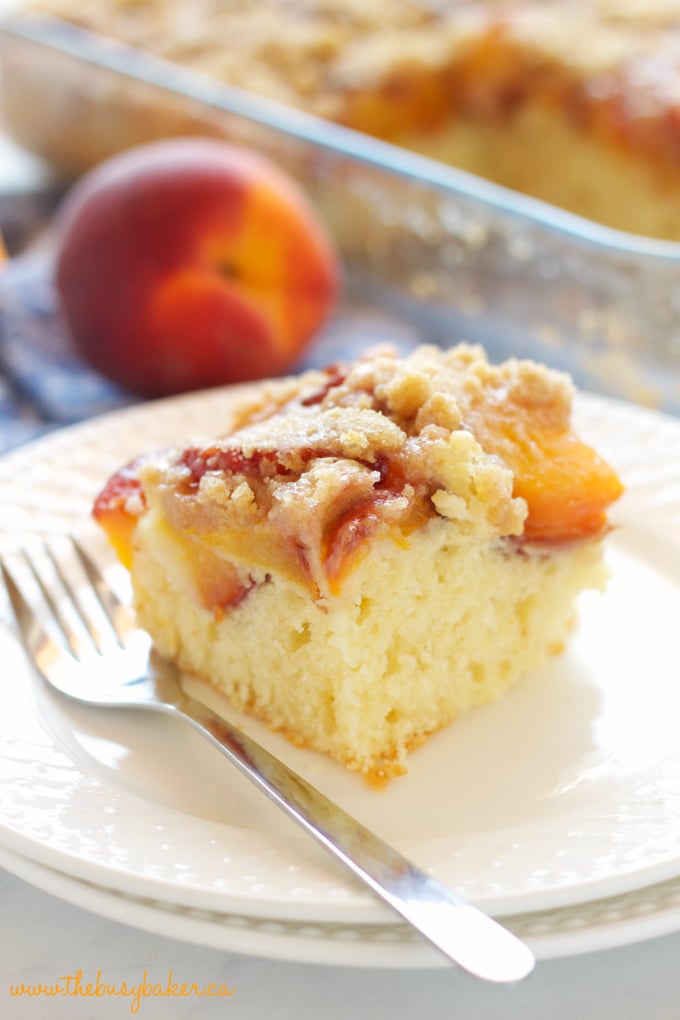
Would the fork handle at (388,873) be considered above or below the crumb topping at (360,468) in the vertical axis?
below

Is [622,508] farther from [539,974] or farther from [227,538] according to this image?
[539,974]

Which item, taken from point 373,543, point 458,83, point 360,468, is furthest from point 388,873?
point 458,83

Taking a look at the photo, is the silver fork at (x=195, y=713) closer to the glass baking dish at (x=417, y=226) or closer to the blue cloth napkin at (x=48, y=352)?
the blue cloth napkin at (x=48, y=352)

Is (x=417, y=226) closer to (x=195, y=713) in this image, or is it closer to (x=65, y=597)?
(x=65, y=597)

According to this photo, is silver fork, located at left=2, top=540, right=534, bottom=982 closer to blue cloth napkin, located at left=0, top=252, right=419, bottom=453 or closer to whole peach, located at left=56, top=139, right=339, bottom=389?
blue cloth napkin, located at left=0, top=252, right=419, bottom=453

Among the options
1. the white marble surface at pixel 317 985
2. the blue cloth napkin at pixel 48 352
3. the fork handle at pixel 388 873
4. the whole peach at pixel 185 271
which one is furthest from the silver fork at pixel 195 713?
the whole peach at pixel 185 271

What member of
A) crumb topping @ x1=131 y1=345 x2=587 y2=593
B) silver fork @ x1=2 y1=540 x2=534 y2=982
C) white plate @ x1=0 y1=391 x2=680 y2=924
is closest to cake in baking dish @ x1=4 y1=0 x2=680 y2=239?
white plate @ x1=0 y1=391 x2=680 y2=924

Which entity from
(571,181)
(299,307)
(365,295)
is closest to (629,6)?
(571,181)
